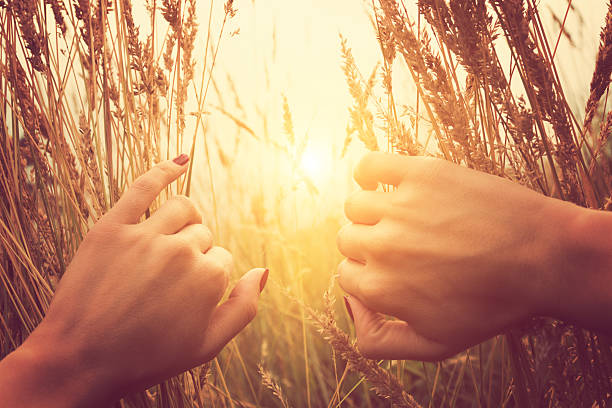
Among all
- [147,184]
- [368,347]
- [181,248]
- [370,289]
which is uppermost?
[147,184]

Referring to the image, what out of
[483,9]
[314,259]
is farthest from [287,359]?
[483,9]

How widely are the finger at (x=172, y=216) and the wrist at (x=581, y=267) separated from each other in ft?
1.97

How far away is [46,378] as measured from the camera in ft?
2.06

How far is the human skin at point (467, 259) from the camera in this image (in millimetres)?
588

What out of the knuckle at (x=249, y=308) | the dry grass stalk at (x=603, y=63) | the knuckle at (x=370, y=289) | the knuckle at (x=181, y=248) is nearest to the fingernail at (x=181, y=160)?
the knuckle at (x=181, y=248)

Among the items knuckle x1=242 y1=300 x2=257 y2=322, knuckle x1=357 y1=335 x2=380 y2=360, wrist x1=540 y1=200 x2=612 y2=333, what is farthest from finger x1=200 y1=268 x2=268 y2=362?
wrist x1=540 y1=200 x2=612 y2=333

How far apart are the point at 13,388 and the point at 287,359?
3.63 ft

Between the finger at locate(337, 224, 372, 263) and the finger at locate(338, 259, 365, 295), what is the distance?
0.02 m

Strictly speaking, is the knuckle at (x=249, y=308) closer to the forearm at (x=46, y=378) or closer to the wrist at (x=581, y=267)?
the forearm at (x=46, y=378)

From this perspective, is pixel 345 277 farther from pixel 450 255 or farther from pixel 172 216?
pixel 172 216

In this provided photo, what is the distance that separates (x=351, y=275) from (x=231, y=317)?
0.23m

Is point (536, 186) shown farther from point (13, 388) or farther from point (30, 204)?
point (30, 204)

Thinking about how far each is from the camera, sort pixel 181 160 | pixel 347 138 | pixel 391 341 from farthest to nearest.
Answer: pixel 347 138, pixel 181 160, pixel 391 341

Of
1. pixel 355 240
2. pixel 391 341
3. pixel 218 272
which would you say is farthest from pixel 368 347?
pixel 218 272
